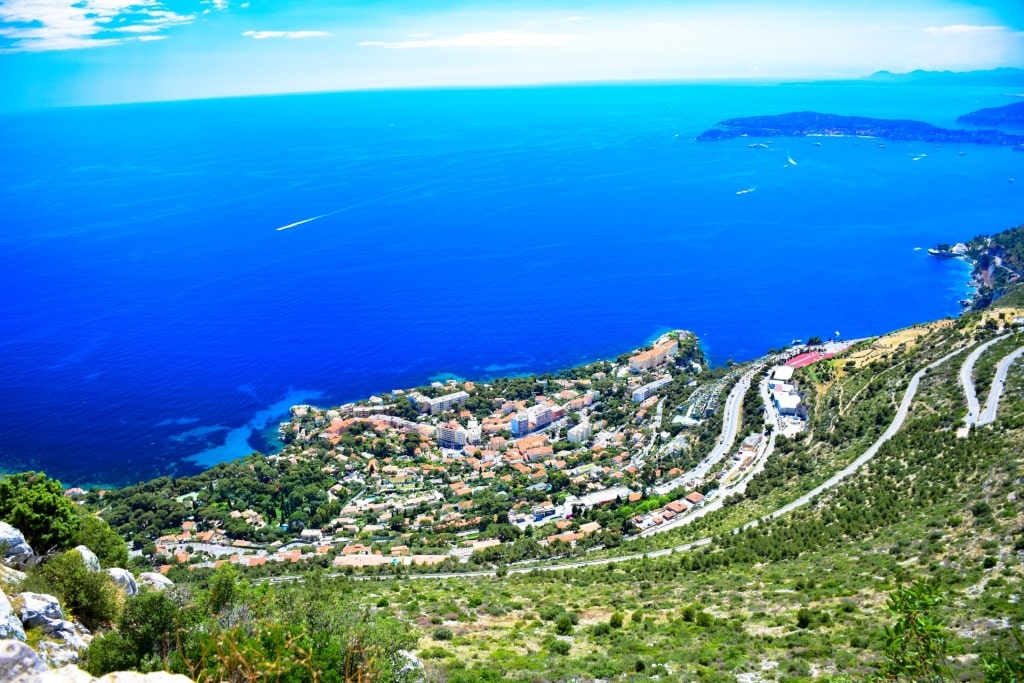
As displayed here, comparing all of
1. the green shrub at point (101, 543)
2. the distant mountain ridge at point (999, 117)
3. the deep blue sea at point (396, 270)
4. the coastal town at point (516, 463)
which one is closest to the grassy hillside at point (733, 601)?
the green shrub at point (101, 543)

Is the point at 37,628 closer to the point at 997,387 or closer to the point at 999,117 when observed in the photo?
the point at 997,387

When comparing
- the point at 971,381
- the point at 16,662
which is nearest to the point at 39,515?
the point at 16,662

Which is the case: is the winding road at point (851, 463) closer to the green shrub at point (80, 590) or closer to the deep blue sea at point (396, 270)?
the green shrub at point (80, 590)

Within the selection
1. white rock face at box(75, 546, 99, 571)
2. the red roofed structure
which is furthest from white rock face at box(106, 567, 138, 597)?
the red roofed structure

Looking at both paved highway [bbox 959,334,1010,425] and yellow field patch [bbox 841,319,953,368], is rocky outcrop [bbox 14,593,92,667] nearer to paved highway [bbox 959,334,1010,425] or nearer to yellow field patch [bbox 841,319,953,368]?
paved highway [bbox 959,334,1010,425]

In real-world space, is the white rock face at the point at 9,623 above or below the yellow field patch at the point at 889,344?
above

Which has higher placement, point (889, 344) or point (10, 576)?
point (10, 576)

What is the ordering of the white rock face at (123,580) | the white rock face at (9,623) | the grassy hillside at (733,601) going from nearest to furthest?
the white rock face at (9,623) → the grassy hillside at (733,601) → the white rock face at (123,580)
